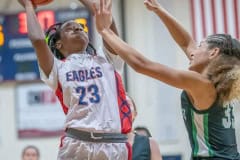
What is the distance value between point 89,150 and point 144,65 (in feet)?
1.51

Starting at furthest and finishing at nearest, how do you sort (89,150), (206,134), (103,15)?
1. (206,134)
2. (89,150)
3. (103,15)

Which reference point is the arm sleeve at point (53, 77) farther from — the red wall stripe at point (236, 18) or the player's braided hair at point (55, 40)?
the red wall stripe at point (236, 18)

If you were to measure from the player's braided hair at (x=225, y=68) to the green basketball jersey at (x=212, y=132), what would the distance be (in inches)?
3.1

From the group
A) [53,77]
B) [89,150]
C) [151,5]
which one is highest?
[151,5]

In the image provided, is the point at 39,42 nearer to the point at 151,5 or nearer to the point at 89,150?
the point at 89,150

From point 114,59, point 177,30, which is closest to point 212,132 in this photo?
point 114,59

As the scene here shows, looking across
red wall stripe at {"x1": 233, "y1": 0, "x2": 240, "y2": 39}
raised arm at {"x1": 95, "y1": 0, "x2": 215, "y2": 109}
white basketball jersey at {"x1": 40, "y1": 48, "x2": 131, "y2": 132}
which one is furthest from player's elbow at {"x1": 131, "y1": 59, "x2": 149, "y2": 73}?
red wall stripe at {"x1": 233, "y1": 0, "x2": 240, "y2": 39}

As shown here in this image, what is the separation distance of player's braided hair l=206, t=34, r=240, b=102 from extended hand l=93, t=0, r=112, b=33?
1.81 ft

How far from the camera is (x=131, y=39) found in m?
6.24

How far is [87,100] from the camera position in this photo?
9.14 ft

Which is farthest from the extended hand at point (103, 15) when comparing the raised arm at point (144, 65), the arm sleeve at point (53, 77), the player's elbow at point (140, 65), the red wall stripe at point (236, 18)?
the red wall stripe at point (236, 18)

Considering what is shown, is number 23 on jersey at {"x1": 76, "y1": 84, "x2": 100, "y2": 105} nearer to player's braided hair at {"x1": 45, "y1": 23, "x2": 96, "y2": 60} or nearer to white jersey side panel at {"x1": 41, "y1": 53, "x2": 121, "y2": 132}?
white jersey side panel at {"x1": 41, "y1": 53, "x2": 121, "y2": 132}

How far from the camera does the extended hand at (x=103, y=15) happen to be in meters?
2.64

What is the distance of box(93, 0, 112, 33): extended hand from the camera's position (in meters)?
2.64
